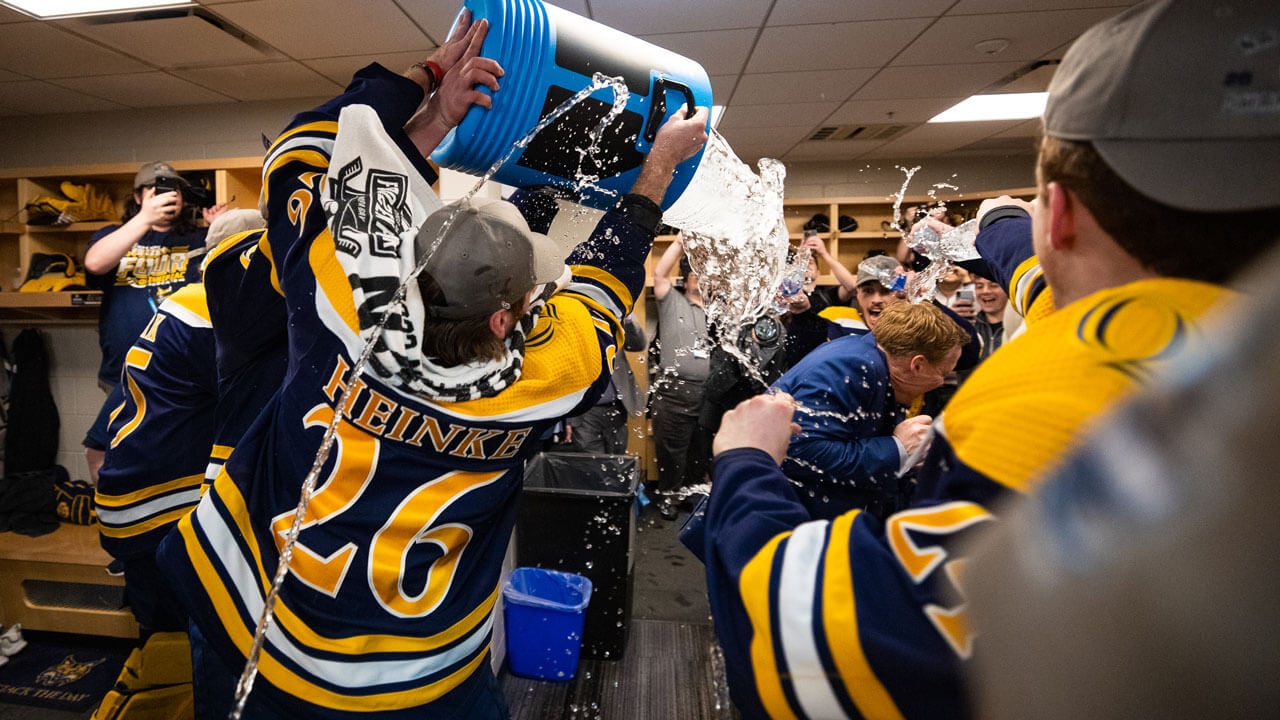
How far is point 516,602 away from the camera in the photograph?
2.19 meters

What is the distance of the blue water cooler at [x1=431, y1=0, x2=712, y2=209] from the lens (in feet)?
3.25

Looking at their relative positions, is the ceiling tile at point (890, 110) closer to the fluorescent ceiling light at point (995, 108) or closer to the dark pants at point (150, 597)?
the fluorescent ceiling light at point (995, 108)

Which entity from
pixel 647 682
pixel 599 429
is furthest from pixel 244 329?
pixel 599 429

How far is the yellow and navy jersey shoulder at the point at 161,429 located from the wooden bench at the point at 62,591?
1182mm

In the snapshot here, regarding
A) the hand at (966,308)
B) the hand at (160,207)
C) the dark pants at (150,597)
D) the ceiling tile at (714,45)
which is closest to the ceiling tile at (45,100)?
the hand at (160,207)

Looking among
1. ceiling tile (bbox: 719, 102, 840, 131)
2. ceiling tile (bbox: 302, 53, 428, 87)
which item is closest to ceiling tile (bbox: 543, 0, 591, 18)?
ceiling tile (bbox: 302, 53, 428, 87)

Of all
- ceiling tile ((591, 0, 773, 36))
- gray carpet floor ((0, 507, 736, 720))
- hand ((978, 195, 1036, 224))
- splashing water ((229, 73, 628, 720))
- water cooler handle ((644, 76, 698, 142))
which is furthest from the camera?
ceiling tile ((591, 0, 773, 36))

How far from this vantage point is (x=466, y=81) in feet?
3.24

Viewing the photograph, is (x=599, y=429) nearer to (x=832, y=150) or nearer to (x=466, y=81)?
(x=466, y=81)

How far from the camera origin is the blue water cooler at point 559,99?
0.99 m

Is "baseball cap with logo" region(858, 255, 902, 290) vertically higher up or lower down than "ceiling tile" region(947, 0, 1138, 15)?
lower down

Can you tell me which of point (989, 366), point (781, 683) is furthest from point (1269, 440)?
point (781, 683)

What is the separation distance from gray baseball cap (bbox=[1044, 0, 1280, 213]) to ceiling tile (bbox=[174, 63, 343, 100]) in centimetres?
358

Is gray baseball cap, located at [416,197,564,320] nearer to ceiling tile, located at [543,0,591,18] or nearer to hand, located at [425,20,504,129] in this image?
hand, located at [425,20,504,129]
